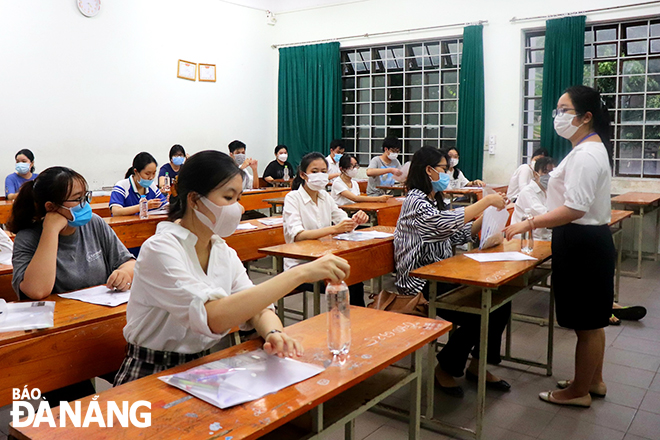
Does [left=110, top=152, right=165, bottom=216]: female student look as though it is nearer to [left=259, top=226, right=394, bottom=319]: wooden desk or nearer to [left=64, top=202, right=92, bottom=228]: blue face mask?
[left=259, top=226, right=394, bottom=319]: wooden desk

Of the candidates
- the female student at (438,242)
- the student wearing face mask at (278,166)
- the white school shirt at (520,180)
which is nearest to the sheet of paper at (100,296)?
the female student at (438,242)

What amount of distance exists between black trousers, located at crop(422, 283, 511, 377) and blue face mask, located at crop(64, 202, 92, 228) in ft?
5.33

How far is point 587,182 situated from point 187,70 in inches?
265

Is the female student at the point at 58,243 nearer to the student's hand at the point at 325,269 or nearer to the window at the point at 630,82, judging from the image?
the student's hand at the point at 325,269

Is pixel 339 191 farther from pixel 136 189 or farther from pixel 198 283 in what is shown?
pixel 198 283

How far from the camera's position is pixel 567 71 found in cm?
657

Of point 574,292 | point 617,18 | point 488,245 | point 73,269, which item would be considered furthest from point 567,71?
point 73,269

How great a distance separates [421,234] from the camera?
283cm

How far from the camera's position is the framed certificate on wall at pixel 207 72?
820 cm

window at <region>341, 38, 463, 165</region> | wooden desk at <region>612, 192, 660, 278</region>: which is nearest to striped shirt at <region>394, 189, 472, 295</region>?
wooden desk at <region>612, 192, 660, 278</region>

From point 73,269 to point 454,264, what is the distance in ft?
5.38

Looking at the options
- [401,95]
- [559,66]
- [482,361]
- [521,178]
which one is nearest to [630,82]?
[559,66]

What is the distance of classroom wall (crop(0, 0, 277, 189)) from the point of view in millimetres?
6270

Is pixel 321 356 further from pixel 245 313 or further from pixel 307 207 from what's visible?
pixel 307 207
